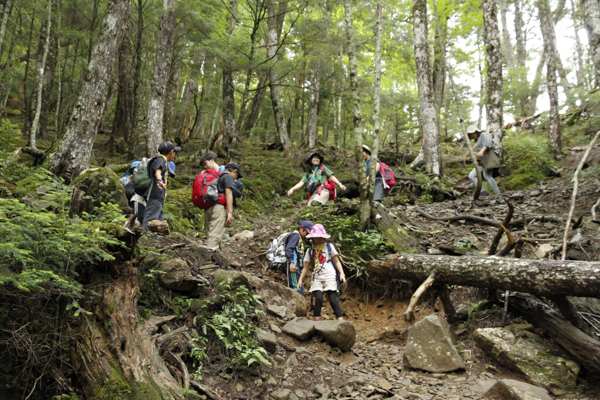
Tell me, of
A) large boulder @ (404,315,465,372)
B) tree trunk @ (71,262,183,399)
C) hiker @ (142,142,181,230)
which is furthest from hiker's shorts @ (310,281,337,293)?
tree trunk @ (71,262,183,399)

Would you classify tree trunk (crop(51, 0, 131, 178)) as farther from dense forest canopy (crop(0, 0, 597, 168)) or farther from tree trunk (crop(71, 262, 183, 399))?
tree trunk (crop(71, 262, 183, 399))

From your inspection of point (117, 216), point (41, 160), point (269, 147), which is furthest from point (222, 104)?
point (117, 216)

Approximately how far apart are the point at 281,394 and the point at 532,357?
122 inches

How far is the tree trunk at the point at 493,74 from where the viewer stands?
37.2ft

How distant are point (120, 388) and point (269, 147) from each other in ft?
49.2

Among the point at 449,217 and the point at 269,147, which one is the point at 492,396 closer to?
the point at 449,217

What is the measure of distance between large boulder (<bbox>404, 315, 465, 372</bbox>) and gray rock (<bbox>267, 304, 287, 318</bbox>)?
6.31 feet

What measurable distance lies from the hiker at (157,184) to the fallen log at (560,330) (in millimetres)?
6043

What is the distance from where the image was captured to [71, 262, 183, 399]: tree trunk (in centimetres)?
263

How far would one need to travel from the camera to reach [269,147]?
17.1 metres

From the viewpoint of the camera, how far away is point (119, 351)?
2.79m

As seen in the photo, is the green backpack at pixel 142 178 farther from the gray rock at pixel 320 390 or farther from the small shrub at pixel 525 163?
the small shrub at pixel 525 163

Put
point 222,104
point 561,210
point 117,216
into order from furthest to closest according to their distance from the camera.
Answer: point 222,104 < point 561,210 < point 117,216

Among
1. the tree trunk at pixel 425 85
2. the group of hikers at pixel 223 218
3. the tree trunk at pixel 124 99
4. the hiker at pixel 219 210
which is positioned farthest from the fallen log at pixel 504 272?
the tree trunk at pixel 124 99
